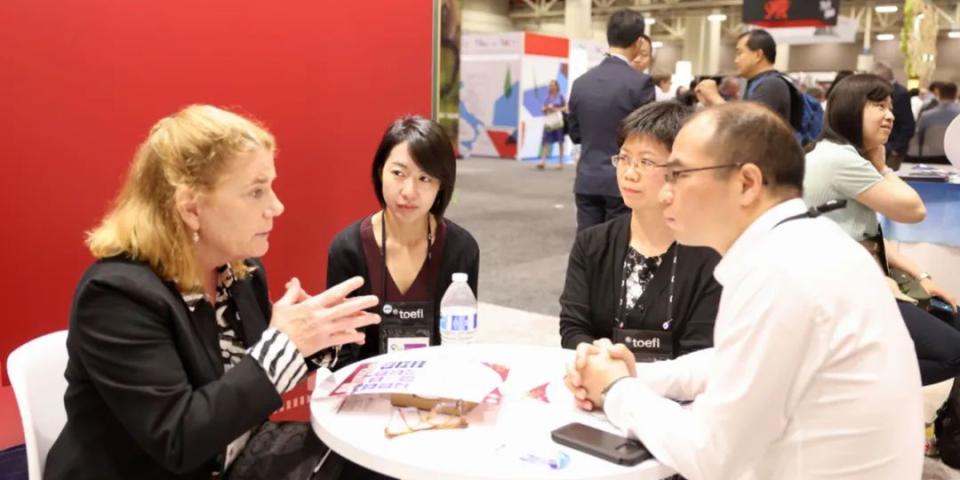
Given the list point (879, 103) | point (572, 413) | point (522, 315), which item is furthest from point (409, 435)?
point (522, 315)

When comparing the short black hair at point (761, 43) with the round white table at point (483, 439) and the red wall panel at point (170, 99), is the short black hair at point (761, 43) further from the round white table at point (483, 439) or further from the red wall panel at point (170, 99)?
the round white table at point (483, 439)

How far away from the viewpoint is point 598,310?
2.36 m

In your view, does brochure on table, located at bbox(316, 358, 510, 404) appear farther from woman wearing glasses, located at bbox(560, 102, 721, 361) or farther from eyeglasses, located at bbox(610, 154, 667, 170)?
eyeglasses, located at bbox(610, 154, 667, 170)

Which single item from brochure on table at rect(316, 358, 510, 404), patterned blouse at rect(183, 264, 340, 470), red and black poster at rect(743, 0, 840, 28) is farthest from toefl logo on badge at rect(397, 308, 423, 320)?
red and black poster at rect(743, 0, 840, 28)

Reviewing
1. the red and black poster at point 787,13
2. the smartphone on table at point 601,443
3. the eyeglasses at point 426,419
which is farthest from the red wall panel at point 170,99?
the red and black poster at point 787,13

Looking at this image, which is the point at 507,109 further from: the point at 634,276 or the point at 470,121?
the point at 634,276

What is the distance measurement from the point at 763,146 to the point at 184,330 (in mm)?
1067

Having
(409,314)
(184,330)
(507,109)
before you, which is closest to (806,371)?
(184,330)

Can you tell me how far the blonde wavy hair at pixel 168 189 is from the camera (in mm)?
1562

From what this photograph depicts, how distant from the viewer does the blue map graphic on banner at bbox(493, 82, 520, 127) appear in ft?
51.1

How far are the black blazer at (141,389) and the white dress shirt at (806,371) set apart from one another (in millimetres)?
796

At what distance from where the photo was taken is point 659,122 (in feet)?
7.30

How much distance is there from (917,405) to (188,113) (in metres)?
1.41

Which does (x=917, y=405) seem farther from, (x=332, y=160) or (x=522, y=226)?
(x=522, y=226)
